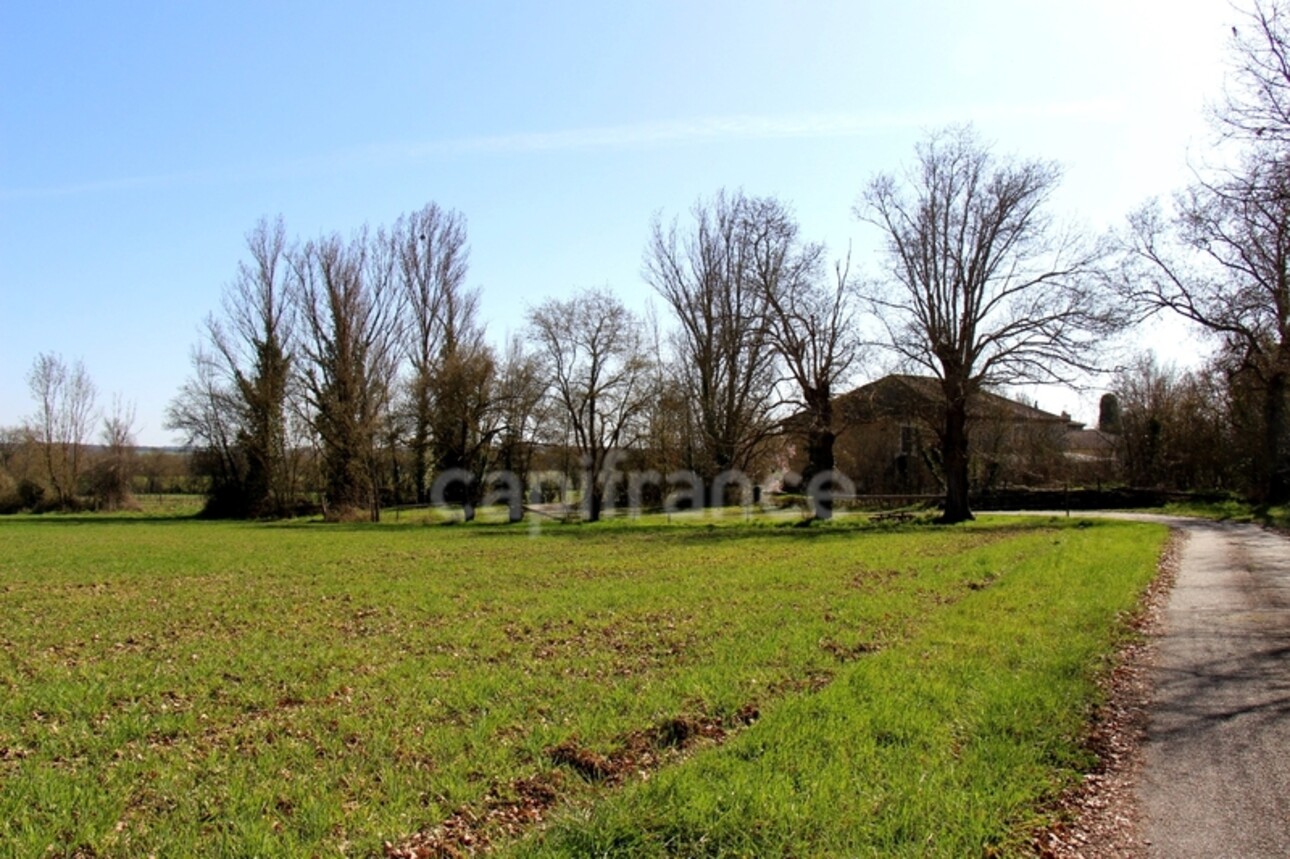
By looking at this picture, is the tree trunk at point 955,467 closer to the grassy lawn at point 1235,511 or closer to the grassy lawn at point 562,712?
the grassy lawn at point 1235,511

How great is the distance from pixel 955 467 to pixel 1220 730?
2715 cm

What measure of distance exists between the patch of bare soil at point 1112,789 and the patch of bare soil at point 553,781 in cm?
235

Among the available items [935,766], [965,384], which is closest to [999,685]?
[935,766]

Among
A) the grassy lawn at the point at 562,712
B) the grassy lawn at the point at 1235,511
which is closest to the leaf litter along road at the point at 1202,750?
the grassy lawn at the point at 562,712

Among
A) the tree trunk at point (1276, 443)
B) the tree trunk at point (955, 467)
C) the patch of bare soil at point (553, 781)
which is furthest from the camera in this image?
the tree trunk at point (955, 467)

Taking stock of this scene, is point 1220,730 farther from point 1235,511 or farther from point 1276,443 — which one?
point 1276,443

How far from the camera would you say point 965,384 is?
99.2 feet

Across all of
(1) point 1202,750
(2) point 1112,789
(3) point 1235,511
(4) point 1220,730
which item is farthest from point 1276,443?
(2) point 1112,789

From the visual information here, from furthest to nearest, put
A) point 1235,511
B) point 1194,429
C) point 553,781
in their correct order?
1. point 1194,429
2. point 1235,511
3. point 553,781

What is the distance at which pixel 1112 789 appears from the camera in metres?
4.92

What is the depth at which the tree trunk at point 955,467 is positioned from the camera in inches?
1242

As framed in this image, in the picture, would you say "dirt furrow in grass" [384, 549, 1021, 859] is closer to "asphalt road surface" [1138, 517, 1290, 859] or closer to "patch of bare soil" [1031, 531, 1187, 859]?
"patch of bare soil" [1031, 531, 1187, 859]

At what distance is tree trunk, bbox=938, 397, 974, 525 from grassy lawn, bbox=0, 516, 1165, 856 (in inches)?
650

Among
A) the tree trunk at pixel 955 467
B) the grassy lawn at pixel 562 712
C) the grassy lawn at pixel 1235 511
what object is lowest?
the grassy lawn at pixel 562 712
